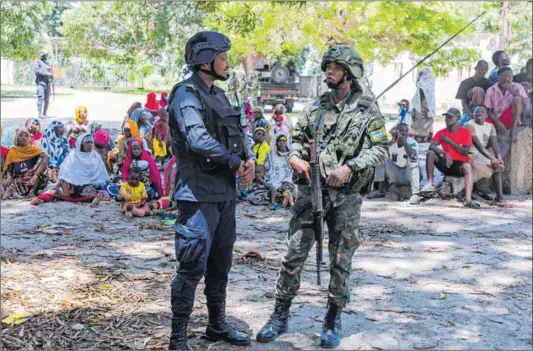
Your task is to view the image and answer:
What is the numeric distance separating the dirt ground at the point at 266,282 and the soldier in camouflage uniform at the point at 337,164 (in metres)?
0.33

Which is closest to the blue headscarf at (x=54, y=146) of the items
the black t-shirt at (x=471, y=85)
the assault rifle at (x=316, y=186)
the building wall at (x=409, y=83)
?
the black t-shirt at (x=471, y=85)

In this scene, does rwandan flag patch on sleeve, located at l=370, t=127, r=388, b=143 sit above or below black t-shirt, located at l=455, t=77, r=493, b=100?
below

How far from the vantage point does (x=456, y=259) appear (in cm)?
650

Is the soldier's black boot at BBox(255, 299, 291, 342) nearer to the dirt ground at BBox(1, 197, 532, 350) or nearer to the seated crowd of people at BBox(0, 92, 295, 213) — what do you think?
the dirt ground at BBox(1, 197, 532, 350)

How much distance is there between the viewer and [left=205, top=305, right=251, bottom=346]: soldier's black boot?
412cm

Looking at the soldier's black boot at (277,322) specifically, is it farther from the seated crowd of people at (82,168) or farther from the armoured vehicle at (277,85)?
the armoured vehicle at (277,85)

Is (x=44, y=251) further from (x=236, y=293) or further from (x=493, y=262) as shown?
(x=493, y=262)

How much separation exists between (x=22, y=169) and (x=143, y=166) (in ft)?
6.50

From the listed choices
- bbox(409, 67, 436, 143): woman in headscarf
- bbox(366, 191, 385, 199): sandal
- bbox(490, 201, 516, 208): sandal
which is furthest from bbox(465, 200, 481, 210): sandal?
bbox(409, 67, 436, 143): woman in headscarf

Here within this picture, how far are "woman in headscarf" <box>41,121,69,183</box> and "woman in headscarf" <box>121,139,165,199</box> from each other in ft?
6.16

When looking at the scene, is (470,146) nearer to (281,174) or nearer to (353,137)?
(281,174)

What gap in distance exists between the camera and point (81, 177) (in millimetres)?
9336

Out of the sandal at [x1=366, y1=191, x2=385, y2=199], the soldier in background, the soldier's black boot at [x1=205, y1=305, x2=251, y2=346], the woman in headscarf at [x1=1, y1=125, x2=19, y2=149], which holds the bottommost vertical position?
the soldier's black boot at [x1=205, y1=305, x2=251, y2=346]

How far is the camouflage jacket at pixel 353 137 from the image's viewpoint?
13.4 feet
